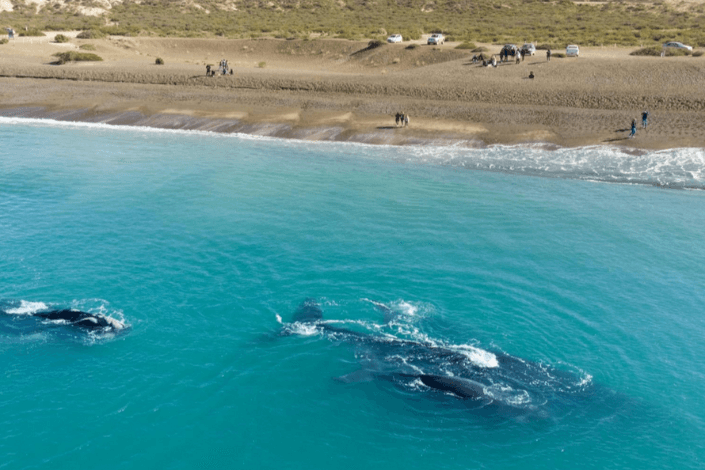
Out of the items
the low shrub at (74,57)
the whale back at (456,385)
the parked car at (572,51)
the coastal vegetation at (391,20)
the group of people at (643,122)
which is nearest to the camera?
the whale back at (456,385)

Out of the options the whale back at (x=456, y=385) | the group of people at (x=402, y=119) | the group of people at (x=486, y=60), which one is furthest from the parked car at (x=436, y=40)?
the whale back at (x=456, y=385)

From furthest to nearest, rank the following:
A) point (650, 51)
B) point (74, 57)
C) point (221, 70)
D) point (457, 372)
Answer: point (74, 57), point (221, 70), point (650, 51), point (457, 372)

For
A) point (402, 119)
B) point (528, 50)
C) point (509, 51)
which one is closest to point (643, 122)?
point (402, 119)

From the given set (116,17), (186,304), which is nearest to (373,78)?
(186,304)

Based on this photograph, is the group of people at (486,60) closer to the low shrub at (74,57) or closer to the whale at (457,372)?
the low shrub at (74,57)

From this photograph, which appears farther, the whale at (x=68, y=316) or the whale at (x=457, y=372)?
the whale at (x=68, y=316)

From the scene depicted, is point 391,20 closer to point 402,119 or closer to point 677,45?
point 677,45

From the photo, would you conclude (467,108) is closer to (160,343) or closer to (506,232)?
(506,232)
